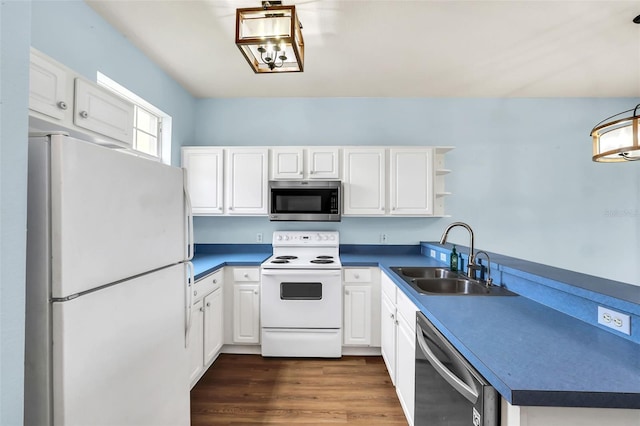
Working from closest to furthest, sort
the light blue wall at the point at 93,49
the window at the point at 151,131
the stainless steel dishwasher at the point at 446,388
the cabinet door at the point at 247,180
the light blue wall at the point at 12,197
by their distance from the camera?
the light blue wall at the point at 12,197, the stainless steel dishwasher at the point at 446,388, the light blue wall at the point at 93,49, the window at the point at 151,131, the cabinet door at the point at 247,180

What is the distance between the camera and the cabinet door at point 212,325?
229cm

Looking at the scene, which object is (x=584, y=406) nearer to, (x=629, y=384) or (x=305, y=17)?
(x=629, y=384)

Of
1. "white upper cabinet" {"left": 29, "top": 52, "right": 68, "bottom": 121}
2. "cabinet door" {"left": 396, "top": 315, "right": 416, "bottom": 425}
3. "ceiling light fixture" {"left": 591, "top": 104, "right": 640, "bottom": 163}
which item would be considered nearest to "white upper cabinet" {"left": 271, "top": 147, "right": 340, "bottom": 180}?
"cabinet door" {"left": 396, "top": 315, "right": 416, "bottom": 425}

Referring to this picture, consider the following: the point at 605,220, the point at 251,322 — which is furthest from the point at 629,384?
the point at 605,220

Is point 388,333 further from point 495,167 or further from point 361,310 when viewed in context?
point 495,167

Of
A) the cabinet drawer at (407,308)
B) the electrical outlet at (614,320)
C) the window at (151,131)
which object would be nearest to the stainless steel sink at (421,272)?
the cabinet drawer at (407,308)

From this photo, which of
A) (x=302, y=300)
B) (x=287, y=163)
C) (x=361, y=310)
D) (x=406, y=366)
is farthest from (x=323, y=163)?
(x=406, y=366)

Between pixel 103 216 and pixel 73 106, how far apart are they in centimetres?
68

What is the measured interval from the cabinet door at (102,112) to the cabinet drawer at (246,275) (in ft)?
4.81

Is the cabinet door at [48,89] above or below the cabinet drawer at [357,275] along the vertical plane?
above

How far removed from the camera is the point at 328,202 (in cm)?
288

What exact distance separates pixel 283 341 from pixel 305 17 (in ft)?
8.56

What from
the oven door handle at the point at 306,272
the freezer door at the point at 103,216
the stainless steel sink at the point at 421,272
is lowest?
the oven door handle at the point at 306,272

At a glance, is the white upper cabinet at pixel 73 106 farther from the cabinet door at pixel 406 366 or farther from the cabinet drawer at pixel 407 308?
the cabinet door at pixel 406 366
